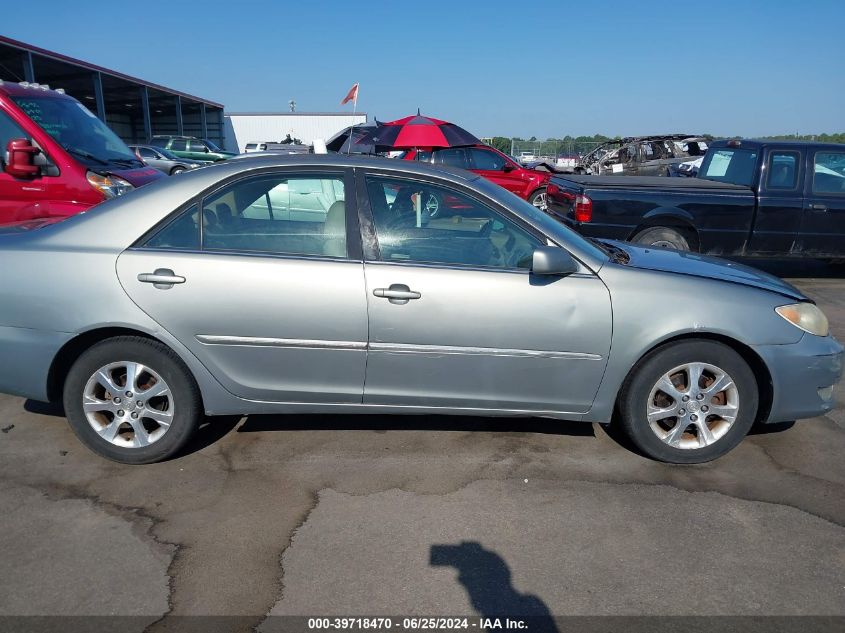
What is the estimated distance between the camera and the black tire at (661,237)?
7.50 metres

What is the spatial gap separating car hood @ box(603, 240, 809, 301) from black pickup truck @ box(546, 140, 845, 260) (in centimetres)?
334

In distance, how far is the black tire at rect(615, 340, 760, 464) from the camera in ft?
11.2

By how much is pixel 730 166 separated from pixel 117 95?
125 ft

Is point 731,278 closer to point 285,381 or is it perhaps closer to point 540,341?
point 540,341

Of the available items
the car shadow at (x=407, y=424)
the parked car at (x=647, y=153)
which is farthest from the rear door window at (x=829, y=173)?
the parked car at (x=647, y=153)

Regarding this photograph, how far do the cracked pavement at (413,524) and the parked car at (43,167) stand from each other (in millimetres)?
2904

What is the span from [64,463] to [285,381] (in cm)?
129

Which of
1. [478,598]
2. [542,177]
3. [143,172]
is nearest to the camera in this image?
[478,598]

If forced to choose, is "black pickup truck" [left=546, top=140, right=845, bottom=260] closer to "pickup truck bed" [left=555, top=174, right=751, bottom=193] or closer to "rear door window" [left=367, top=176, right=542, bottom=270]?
"pickup truck bed" [left=555, top=174, right=751, bottom=193]

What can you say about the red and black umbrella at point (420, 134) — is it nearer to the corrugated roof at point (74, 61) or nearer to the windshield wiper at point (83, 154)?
the windshield wiper at point (83, 154)

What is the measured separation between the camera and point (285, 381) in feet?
11.3

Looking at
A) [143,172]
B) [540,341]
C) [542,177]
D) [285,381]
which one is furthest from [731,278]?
[542,177]

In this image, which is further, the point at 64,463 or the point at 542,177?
the point at 542,177

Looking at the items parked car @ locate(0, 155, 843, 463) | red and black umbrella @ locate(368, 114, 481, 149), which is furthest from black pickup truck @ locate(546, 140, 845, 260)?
parked car @ locate(0, 155, 843, 463)
